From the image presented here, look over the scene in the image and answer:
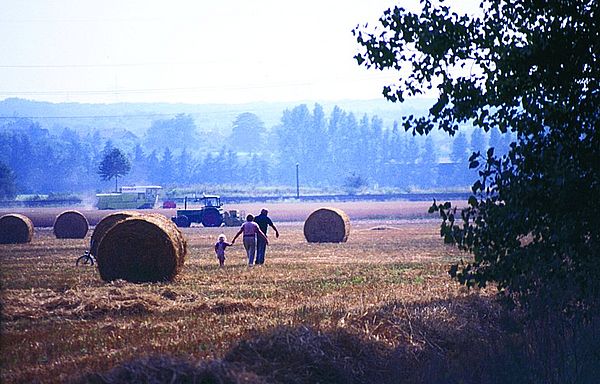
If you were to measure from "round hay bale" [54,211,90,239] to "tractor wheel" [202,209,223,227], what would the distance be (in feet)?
50.8

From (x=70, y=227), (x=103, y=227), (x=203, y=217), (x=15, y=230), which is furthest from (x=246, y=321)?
(x=203, y=217)

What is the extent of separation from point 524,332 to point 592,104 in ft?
10.4

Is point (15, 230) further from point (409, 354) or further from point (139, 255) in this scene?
point (409, 354)

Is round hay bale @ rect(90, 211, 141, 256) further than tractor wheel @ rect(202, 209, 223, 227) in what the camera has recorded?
No

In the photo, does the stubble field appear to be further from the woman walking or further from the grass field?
→ the woman walking

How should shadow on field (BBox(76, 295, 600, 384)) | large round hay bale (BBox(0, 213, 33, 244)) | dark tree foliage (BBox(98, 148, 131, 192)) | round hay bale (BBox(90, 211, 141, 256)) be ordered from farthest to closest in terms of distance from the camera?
1. dark tree foliage (BBox(98, 148, 131, 192))
2. large round hay bale (BBox(0, 213, 33, 244))
3. round hay bale (BBox(90, 211, 141, 256))
4. shadow on field (BBox(76, 295, 600, 384))

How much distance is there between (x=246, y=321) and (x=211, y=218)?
51.8 meters

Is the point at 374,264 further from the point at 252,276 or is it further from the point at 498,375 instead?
the point at 498,375

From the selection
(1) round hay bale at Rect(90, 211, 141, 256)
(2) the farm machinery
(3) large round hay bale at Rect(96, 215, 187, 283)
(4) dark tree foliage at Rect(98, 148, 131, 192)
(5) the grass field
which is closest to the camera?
(5) the grass field

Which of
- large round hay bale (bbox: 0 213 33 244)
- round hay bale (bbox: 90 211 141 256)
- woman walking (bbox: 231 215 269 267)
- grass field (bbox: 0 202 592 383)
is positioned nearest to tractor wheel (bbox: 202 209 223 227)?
large round hay bale (bbox: 0 213 33 244)

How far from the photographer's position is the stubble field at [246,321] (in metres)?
11.3

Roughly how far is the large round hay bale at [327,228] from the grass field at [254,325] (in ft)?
58.1

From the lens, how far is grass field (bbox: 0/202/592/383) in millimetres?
11258

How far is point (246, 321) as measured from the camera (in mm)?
15344
